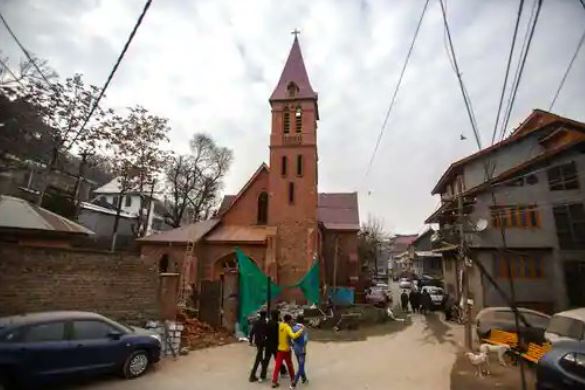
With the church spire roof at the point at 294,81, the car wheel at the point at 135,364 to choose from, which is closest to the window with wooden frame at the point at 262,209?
the church spire roof at the point at 294,81

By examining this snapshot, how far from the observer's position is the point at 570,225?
17.2 m

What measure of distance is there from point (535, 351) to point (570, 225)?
1111 centimetres

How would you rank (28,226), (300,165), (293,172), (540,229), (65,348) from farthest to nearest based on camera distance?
1. (300,165)
2. (293,172)
3. (540,229)
4. (28,226)
5. (65,348)

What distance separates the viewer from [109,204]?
4409 cm

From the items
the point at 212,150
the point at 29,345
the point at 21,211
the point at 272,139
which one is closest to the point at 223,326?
the point at 29,345

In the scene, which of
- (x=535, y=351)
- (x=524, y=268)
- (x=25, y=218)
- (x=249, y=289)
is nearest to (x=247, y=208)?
(x=249, y=289)

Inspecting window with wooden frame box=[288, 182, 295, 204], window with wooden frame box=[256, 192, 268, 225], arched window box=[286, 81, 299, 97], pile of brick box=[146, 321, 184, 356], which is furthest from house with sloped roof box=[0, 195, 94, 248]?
arched window box=[286, 81, 299, 97]

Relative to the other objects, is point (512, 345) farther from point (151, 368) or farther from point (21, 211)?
point (21, 211)

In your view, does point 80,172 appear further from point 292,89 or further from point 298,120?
point 292,89

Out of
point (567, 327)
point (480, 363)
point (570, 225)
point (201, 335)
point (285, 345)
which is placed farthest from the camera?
point (570, 225)

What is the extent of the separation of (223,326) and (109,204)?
122ft

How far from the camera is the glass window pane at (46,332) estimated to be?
670cm

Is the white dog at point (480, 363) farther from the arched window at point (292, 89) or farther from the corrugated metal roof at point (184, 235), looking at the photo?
the arched window at point (292, 89)

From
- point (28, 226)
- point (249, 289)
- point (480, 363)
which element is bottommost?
point (480, 363)
